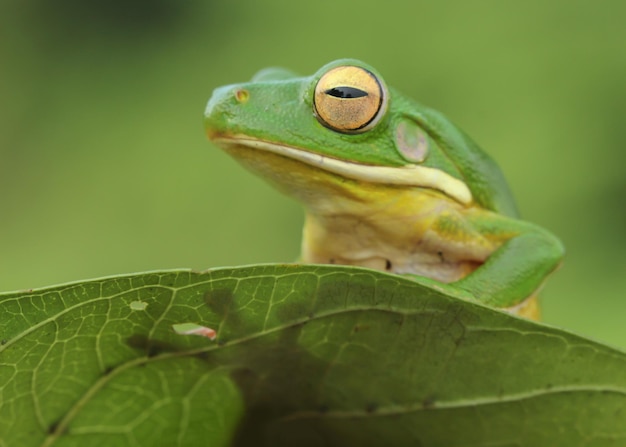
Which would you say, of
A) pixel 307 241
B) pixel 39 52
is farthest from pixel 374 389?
pixel 39 52

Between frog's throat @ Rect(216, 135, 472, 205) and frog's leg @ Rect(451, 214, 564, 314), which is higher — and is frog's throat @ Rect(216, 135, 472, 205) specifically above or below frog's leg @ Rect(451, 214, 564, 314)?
above

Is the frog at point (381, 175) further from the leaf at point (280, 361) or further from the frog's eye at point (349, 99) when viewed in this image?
the leaf at point (280, 361)

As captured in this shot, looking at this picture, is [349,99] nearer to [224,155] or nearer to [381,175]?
[381,175]

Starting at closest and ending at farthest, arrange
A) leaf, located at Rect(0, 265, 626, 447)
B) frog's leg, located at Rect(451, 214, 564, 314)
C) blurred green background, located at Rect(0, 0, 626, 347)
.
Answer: leaf, located at Rect(0, 265, 626, 447) → frog's leg, located at Rect(451, 214, 564, 314) → blurred green background, located at Rect(0, 0, 626, 347)

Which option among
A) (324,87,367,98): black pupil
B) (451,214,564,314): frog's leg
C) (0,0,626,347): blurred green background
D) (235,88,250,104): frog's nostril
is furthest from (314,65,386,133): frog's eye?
(0,0,626,347): blurred green background

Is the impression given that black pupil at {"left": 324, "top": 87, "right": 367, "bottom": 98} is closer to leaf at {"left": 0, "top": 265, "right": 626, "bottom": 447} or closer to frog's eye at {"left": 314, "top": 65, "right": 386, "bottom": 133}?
frog's eye at {"left": 314, "top": 65, "right": 386, "bottom": 133}

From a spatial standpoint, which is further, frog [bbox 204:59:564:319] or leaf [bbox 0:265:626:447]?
frog [bbox 204:59:564:319]

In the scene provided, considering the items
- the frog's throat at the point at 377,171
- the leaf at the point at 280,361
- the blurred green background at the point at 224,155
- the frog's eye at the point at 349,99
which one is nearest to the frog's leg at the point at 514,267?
the frog's throat at the point at 377,171
